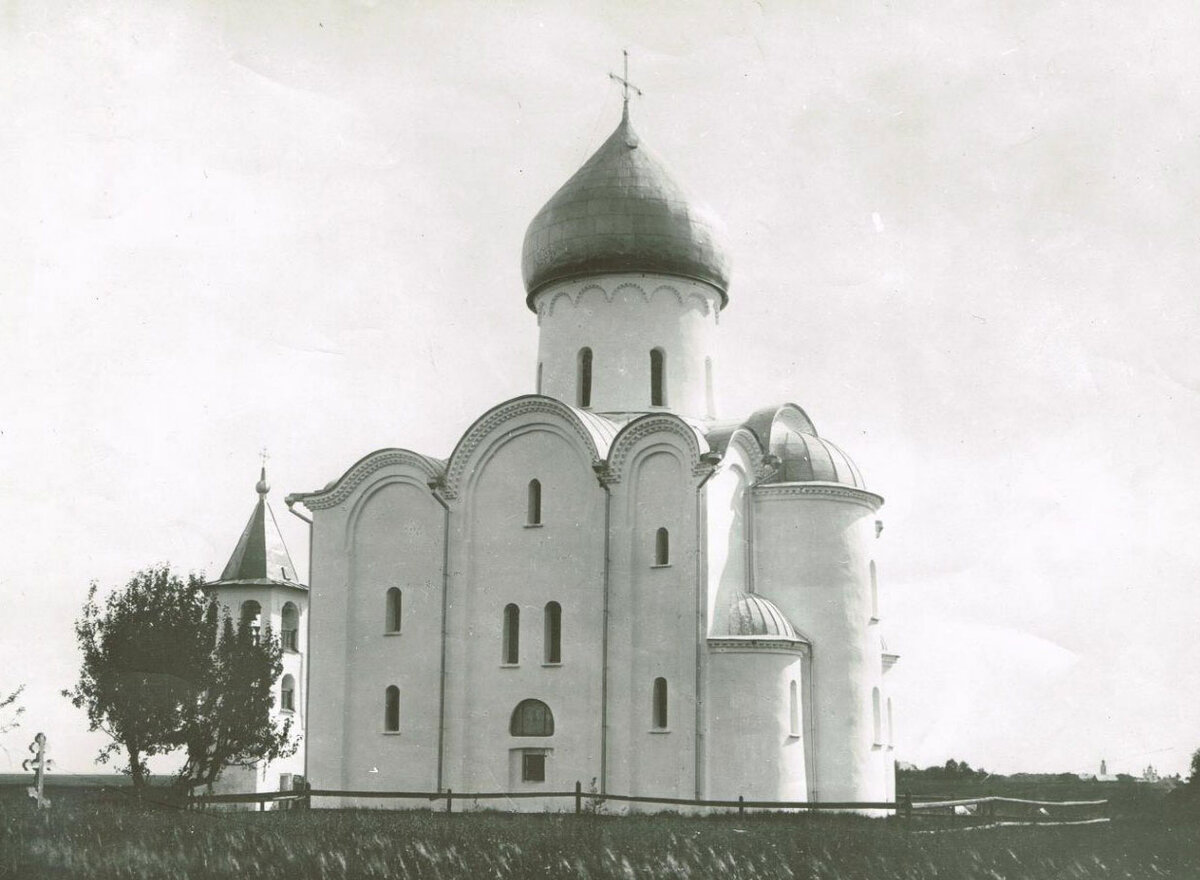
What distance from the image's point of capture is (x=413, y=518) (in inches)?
950

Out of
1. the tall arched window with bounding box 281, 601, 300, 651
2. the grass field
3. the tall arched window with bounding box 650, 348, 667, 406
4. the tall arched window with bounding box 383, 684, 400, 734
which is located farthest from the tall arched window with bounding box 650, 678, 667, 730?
the tall arched window with bounding box 281, 601, 300, 651

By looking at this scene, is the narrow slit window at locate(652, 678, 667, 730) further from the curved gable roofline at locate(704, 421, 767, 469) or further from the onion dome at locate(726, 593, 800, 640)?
the curved gable roofline at locate(704, 421, 767, 469)

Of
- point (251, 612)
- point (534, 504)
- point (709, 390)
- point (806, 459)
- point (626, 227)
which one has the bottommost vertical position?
point (251, 612)

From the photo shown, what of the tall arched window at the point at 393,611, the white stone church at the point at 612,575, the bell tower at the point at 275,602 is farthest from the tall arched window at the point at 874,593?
the bell tower at the point at 275,602

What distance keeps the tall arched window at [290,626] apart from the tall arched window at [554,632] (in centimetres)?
1380

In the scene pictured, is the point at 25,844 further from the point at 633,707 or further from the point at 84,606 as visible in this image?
the point at 84,606

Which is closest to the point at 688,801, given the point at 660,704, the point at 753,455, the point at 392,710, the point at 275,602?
the point at 660,704

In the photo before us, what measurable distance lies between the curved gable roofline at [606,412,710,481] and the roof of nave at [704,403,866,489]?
910mm

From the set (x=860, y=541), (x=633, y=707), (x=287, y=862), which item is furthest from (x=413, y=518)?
(x=287, y=862)

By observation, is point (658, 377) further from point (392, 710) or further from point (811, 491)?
point (392, 710)

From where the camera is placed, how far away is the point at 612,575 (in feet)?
71.7

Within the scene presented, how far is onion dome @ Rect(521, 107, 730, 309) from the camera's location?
2439 cm

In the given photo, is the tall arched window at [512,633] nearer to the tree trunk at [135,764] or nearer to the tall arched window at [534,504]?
the tall arched window at [534,504]

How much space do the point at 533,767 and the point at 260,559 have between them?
1449 centimetres
